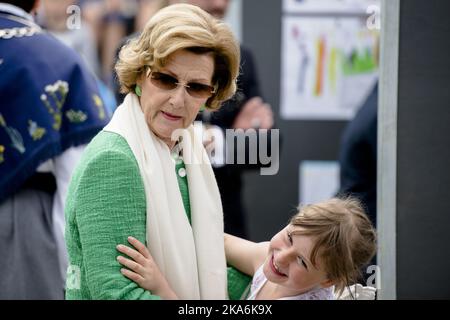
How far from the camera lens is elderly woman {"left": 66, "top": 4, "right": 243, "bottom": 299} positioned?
5.92 feet

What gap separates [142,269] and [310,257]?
0.35 m

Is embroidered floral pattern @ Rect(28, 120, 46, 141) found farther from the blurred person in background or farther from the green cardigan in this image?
the green cardigan

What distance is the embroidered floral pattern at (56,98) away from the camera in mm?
2799

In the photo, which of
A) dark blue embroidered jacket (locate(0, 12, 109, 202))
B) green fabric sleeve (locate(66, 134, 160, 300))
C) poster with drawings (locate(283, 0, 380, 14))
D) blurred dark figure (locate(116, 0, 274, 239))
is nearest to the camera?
green fabric sleeve (locate(66, 134, 160, 300))

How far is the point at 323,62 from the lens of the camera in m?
5.02

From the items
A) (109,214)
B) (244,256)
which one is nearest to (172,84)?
(109,214)

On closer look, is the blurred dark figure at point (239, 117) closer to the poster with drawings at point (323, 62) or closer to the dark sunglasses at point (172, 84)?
the poster with drawings at point (323, 62)

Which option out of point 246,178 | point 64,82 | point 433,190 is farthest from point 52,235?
point 246,178

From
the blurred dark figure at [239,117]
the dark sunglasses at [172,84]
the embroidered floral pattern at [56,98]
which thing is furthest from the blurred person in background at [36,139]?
the dark sunglasses at [172,84]

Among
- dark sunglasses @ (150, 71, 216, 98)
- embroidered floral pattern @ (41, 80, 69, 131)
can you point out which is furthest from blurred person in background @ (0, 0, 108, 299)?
dark sunglasses @ (150, 71, 216, 98)

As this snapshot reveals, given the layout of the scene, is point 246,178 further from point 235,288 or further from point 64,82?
point 235,288

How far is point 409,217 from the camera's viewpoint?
7.89ft

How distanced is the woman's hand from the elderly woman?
0.5 inches
